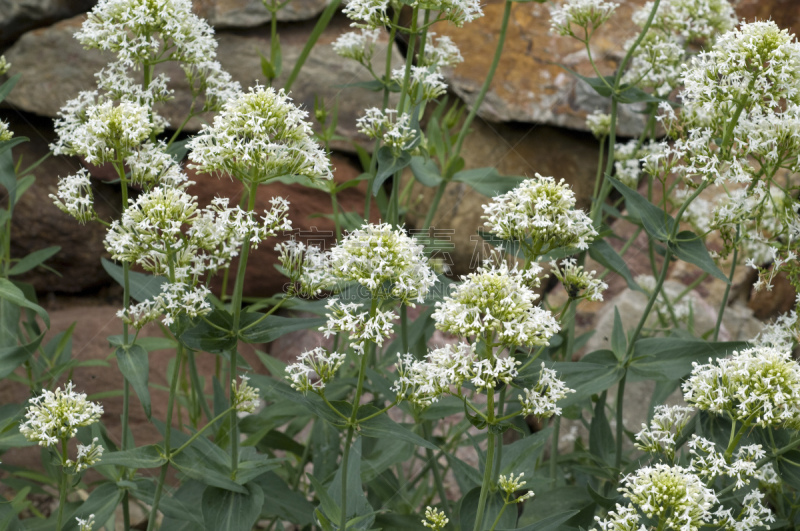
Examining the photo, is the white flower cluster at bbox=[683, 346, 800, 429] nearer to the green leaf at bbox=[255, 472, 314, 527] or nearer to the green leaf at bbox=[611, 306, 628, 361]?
the green leaf at bbox=[611, 306, 628, 361]

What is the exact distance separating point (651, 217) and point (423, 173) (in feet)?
3.89

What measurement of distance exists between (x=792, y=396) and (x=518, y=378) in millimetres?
859

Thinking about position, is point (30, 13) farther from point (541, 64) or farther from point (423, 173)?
point (541, 64)

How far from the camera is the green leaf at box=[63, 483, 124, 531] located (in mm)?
3170

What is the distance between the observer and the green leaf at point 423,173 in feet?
12.7

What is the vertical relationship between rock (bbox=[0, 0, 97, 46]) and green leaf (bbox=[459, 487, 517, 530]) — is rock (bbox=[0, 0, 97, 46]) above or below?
above

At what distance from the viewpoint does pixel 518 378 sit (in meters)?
2.62

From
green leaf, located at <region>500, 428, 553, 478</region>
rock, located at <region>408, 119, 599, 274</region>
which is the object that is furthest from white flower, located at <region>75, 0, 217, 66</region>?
rock, located at <region>408, 119, 599, 274</region>

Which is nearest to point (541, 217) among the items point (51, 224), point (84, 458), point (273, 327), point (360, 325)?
point (360, 325)

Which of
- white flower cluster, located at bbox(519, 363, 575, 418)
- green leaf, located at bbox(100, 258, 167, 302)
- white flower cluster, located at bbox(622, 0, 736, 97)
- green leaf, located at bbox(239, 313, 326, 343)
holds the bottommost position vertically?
green leaf, located at bbox(100, 258, 167, 302)

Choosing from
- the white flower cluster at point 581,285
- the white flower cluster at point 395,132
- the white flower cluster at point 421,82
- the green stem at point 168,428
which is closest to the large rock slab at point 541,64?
the white flower cluster at point 421,82

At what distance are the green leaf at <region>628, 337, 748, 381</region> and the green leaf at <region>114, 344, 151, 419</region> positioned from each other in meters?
1.97

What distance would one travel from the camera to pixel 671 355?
3.28 meters

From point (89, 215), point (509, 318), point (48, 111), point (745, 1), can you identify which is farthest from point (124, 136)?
point (745, 1)
